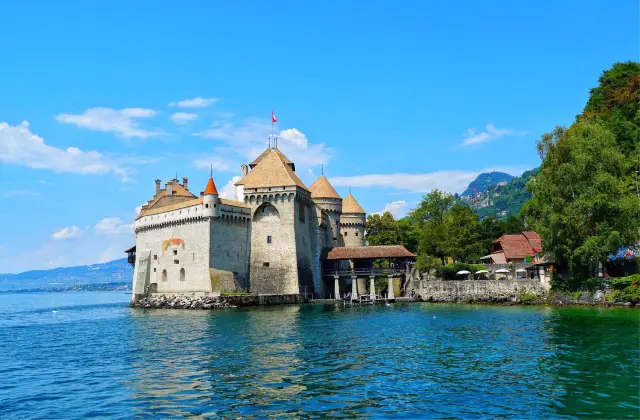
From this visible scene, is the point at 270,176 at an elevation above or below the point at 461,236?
above

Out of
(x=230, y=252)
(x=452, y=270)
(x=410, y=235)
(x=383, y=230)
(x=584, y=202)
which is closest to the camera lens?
(x=584, y=202)

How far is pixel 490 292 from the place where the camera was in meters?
46.1

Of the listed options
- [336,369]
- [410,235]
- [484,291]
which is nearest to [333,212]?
[410,235]

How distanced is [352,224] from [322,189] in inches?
239

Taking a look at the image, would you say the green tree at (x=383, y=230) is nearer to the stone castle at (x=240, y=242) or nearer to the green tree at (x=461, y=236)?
the green tree at (x=461, y=236)

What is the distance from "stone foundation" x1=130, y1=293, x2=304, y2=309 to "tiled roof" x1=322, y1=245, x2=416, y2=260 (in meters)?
7.53

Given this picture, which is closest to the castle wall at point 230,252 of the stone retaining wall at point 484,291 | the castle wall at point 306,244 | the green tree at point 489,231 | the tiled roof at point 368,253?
the castle wall at point 306,244

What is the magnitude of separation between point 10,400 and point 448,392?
1247 centimetres

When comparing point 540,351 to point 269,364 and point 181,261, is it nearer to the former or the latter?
point 269,364

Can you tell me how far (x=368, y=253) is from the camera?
55.3 metres

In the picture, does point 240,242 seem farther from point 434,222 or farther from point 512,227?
point 512,227

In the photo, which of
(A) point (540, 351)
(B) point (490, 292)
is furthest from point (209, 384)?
(B) point (490, 292)

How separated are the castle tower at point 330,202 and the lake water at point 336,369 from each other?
1190 inches

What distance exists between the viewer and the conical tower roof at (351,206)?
6606 cm
